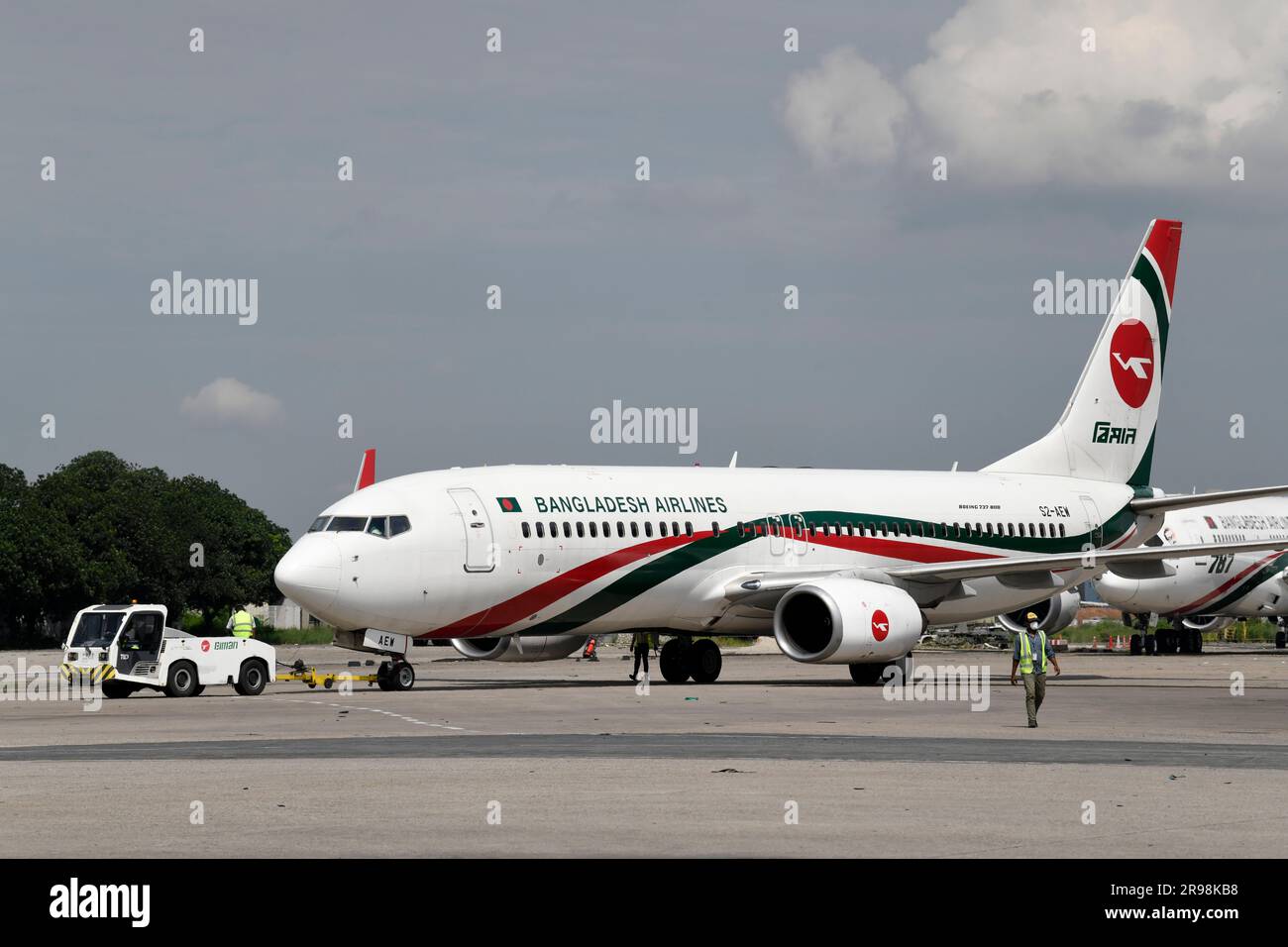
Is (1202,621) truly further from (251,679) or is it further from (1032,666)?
(1032,666)

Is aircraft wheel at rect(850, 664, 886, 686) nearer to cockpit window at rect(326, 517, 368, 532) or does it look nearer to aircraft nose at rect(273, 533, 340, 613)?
cockpit window at rect(326, 517, 368, 532)

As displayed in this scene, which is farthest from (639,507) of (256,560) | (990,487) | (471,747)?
(256,560)

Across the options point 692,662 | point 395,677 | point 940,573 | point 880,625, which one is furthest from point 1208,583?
point 395,677

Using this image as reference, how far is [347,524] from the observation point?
3503cm

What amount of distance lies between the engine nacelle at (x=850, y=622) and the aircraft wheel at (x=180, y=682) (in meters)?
11.7

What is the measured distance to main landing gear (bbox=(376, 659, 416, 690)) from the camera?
36.5m

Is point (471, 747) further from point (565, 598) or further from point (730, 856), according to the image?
point (565, 598)

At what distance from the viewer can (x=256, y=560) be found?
129875 mm

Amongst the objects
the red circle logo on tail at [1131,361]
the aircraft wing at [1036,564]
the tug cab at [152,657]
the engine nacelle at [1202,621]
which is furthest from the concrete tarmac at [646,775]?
the engine nacelle at [1202,621]

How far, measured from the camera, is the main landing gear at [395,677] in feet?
120

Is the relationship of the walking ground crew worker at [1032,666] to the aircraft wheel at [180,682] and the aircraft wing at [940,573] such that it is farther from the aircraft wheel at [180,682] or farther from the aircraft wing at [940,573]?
the aircraft wheel at [180,682]

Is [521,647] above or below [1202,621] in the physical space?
above

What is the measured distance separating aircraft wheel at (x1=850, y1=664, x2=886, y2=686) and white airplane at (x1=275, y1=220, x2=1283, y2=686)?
0.24ft

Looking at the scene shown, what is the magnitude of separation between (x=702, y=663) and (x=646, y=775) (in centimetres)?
2177
